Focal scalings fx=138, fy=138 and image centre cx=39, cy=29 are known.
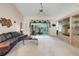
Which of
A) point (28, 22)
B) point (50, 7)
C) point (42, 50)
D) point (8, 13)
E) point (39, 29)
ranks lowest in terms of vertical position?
point (42, 50)

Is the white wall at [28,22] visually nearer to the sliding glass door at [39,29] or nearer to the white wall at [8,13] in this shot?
the sliding glass door at [39,29]

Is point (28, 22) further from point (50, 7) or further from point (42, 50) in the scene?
point (42, 50)

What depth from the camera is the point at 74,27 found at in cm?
769

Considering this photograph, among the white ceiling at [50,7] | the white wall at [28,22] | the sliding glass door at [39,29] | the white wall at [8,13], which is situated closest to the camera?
the white ceiling at [50,7]

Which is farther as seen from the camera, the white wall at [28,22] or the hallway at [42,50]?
the white wall at [28,22]

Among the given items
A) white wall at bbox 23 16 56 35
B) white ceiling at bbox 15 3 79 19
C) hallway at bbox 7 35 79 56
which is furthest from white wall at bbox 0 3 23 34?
hallway at bbox 7 35 79 56

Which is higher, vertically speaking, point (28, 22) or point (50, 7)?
point (50, 7)

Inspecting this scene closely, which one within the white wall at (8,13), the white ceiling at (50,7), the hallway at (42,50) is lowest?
the hallway at (42,50)

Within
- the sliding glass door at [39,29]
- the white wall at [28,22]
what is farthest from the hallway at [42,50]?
the white wall at [28,22]

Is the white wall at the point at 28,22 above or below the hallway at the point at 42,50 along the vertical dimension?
above

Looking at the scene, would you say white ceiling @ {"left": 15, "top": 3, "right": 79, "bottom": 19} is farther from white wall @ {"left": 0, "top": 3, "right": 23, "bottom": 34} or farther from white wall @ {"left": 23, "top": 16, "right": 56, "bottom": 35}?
white wall @ {"left": 23, "top": 16, "right": 56, "bottom": 35}

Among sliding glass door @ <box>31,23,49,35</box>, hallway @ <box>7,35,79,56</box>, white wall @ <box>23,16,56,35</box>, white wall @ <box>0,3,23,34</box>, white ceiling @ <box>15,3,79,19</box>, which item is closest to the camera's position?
hallway @ <box>7,35,79,56</box>

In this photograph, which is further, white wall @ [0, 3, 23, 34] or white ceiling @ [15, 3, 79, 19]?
white wall @ [0, 3, 23, 34]

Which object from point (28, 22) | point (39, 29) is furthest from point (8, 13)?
point (28, 22)
